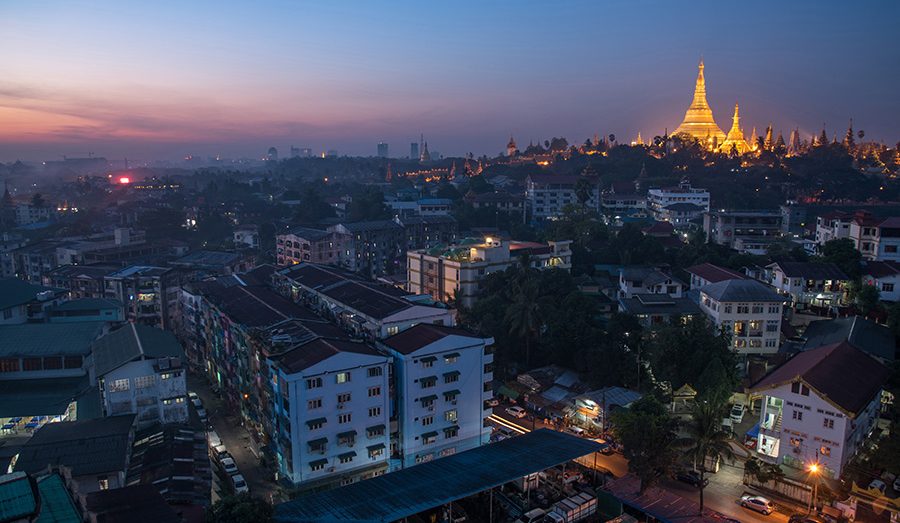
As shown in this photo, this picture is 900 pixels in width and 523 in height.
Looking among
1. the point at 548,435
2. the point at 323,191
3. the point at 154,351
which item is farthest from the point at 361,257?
the point at 323,191

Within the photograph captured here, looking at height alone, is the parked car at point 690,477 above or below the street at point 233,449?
above

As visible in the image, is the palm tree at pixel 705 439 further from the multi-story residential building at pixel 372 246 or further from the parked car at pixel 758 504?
the multi-story residential building at pixel 372 246

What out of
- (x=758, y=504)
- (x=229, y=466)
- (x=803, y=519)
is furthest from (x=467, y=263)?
(x=803, y=519)

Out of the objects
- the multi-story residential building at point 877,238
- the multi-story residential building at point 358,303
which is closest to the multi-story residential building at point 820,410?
the multi-story residential building at point 358,303

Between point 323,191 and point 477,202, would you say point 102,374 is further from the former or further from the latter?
point 323,191

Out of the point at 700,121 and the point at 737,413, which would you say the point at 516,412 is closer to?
the point at 737,413

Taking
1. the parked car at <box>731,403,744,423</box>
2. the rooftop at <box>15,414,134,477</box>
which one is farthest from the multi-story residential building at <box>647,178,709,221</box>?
the rooftop at <box>15,414,134,477</box>

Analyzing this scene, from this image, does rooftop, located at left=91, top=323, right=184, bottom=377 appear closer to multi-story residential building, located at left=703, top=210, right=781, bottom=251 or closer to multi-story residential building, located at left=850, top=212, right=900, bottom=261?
multi-story residential building, located at left=850, top=212, right=900, bottom=261
